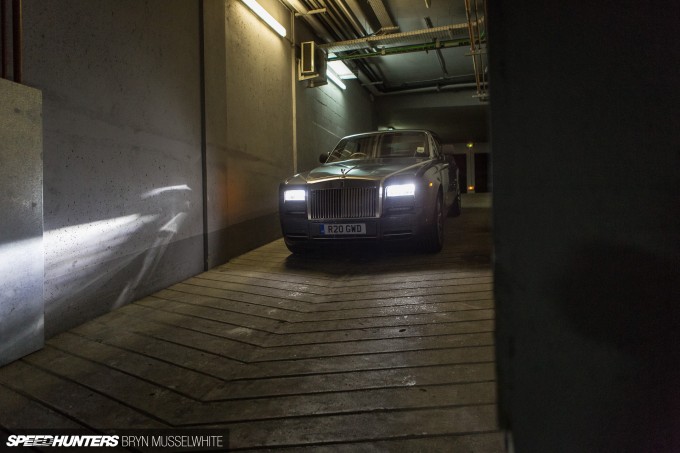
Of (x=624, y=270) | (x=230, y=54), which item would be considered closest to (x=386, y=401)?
(x=624, y=270)

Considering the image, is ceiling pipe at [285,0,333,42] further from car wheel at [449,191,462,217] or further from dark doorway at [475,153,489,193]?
dark doorway at [475,153,489,193]

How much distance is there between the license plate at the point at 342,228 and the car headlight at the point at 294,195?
1.38 ft

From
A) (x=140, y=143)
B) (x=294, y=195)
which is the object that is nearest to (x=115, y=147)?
(x=140, y=143)

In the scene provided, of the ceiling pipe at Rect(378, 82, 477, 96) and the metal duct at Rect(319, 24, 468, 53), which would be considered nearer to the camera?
the metal duct at Rect(319, 24, 468, 53)

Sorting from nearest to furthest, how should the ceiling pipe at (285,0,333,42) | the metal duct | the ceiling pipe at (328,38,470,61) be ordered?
the ceiling pipe at (285,0,333,42) < the metal duct < the ceiling pipe at (328,38,470,61)

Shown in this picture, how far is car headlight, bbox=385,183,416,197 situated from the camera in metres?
4.72

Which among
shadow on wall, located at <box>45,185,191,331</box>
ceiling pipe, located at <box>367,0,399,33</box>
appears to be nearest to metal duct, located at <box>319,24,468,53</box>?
ceiling pipe, located at <box>367,0,399,33</box>

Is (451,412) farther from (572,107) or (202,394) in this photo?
(572,107)

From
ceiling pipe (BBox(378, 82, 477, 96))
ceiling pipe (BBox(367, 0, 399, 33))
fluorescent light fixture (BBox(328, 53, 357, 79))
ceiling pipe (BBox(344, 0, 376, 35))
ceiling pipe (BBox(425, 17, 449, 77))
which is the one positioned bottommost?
fluorescent light fixture (BBox(328, 53, 357, 79))

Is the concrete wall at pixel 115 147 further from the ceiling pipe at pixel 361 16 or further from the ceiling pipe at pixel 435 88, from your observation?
the ceiling pipe at pixel 435 88

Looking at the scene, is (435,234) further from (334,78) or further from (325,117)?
(334,78)

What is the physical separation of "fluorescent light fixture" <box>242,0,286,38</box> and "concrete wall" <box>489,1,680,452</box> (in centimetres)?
596

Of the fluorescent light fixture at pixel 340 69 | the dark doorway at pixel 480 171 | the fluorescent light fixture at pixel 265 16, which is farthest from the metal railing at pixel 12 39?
the dark doorway at pixel 480 171

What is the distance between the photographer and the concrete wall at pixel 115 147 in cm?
306
